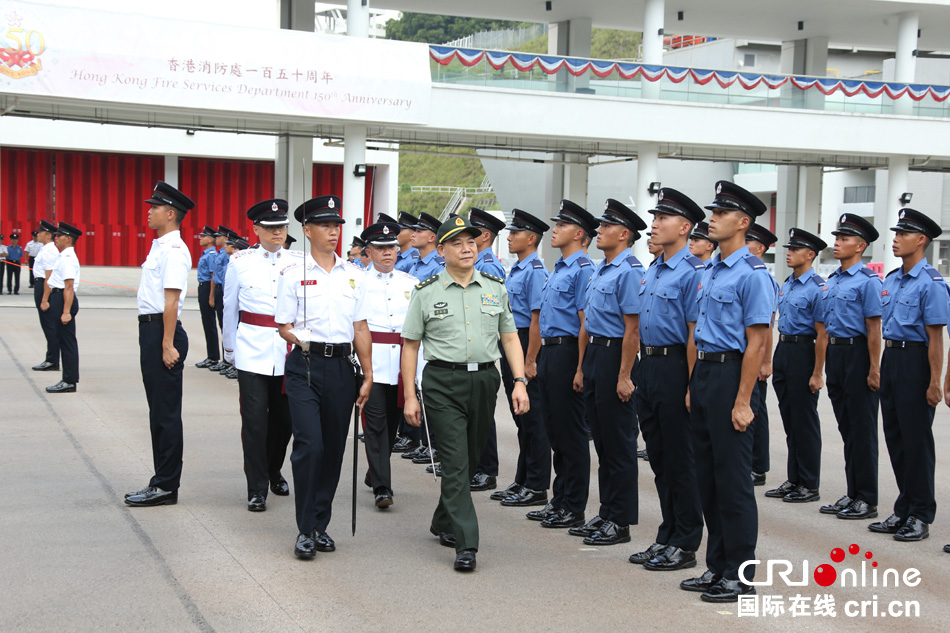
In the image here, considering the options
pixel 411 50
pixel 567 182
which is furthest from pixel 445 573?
pixel 567 182

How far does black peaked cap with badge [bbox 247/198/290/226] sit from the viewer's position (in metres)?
7.27

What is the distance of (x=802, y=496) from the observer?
25.3 feet

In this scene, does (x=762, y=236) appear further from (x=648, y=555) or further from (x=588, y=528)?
(x=648, y=555)

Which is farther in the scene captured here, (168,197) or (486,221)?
(486,221)

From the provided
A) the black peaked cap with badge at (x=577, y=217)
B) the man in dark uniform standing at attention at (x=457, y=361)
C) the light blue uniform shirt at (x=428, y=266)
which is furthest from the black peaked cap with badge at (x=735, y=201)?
the light blue uniform shirt at (x=428, y=266)

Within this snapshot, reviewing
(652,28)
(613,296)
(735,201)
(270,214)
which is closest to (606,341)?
(613,296)

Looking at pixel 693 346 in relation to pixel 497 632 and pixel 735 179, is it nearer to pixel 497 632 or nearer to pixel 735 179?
pixel 497 632

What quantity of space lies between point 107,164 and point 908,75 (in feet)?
101

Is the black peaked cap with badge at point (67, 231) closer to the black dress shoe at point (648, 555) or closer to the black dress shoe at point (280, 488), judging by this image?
the black dress shoe at point (280, 488)

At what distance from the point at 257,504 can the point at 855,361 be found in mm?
4726

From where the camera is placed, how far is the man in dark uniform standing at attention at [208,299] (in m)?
15.2

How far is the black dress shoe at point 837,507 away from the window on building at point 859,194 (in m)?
44.7

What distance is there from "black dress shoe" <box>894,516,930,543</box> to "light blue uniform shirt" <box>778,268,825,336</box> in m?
1.90

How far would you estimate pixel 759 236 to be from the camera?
8.82m
